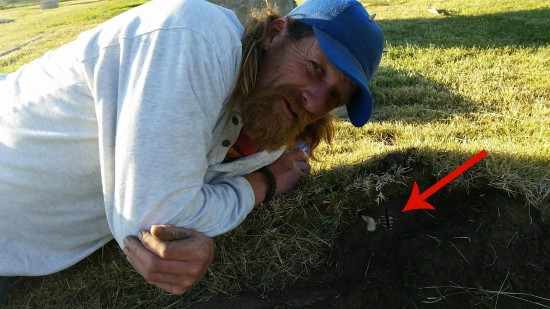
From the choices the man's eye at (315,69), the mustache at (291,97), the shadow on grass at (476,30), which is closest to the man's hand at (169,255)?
the mustache at (291,97)

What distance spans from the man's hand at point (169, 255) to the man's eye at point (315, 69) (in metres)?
0.82

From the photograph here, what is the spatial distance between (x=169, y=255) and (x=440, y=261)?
4.21ft

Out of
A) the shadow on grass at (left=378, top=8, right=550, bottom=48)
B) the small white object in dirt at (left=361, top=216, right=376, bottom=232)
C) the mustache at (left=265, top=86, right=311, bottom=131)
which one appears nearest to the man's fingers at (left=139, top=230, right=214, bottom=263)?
the mustache at (left=265, top=86, right=311, bottom=131)

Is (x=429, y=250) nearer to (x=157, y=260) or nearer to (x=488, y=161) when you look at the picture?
(x=488, y=161)

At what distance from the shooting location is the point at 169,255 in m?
1.76

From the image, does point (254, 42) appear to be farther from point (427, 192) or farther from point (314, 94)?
point (427, 192)

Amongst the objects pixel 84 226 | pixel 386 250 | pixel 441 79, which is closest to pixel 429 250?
pixel 386 250

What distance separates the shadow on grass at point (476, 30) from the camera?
5.88m

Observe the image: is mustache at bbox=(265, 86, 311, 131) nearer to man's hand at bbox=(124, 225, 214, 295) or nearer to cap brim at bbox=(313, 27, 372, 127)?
cap brim at bbox=(313, 27, 372, 127)

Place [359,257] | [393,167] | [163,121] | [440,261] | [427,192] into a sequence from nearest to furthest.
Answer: [163,121]
[440,261]
[359,257]
[427,192]
[393,167]

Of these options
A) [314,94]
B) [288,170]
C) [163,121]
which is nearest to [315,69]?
[314,94]

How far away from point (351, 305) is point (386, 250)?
348 mm

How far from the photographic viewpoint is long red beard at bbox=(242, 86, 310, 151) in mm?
2066

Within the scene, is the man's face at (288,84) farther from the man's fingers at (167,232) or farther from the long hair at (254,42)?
the man's fingers at (167,232)
